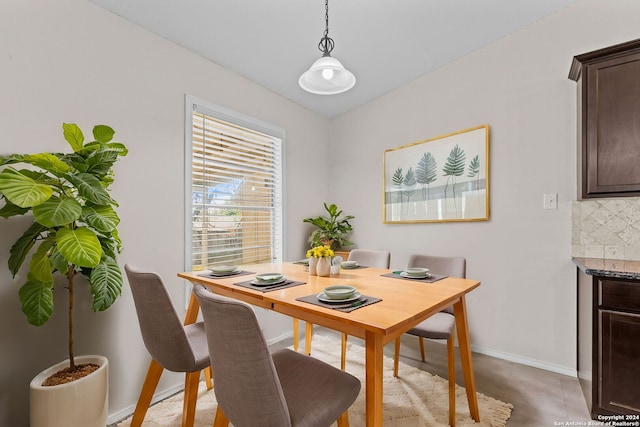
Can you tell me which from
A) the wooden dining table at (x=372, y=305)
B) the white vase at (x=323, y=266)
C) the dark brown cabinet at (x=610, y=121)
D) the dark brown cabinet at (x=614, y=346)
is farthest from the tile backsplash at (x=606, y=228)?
the white vase at (x=323, y=266)

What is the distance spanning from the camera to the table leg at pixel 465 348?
5.39ft

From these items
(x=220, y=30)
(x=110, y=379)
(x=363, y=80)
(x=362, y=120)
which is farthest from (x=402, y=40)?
(x=110, y=379)

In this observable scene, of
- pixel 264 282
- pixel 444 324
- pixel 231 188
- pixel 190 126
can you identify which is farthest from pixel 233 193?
pixel 444 324

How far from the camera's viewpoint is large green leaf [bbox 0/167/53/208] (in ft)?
3.67

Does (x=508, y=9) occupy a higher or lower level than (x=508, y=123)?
higher

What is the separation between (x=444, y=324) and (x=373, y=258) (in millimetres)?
809

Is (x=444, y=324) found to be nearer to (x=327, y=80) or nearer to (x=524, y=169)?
(x=524, y=169)

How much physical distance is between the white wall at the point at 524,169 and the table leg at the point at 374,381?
2055 millimetres

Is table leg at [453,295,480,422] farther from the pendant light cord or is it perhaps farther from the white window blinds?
the white window blinds

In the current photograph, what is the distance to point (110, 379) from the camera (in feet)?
6.07

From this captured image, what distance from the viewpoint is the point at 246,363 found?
3.01 feet

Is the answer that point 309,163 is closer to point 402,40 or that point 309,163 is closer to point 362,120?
point 362,120

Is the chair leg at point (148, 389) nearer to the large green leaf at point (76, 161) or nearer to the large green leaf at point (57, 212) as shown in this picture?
the large green leaf at point (57, 212)

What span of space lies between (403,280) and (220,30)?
7.04ft
